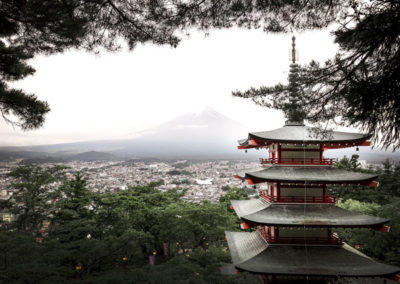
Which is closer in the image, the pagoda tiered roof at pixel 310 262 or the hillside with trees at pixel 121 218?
the pagoda tiered roof at pixel 310 262

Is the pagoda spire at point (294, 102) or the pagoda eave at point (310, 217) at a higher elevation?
the pagoda spire at point (294, 102)

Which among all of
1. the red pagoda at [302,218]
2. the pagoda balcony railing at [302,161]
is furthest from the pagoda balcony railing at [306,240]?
the pagoda balcony railing at [302,161]

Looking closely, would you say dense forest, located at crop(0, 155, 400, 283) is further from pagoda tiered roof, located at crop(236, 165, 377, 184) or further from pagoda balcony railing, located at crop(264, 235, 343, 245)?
pagoda tiered roof, located at crop(236, 165, 377, 184)

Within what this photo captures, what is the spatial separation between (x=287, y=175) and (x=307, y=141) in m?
1.31

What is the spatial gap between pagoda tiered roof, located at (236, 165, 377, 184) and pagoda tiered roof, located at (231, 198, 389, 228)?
1.00m

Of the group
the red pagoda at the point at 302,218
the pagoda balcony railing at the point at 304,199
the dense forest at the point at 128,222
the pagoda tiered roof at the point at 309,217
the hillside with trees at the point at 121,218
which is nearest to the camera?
the red pagoda at the point at 302,218

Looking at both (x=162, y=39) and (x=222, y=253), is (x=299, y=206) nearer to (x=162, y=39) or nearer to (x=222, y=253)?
(x=222, y=253)

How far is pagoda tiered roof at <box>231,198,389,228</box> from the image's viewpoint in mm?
8336

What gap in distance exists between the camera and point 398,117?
3982 millimetres

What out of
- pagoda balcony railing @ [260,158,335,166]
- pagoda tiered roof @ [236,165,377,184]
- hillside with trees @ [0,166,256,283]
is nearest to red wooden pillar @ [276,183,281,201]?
pagoda tiered roof @ [236,165,377,184]

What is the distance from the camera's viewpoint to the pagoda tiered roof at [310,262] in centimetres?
774

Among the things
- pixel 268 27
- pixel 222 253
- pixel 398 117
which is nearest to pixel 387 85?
pixel 398 117

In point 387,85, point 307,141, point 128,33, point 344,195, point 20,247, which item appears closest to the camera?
point 387,85

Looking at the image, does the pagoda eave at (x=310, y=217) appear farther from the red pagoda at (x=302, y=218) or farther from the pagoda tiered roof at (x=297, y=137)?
the pagoda tiered roof at (x=297, y=137)
